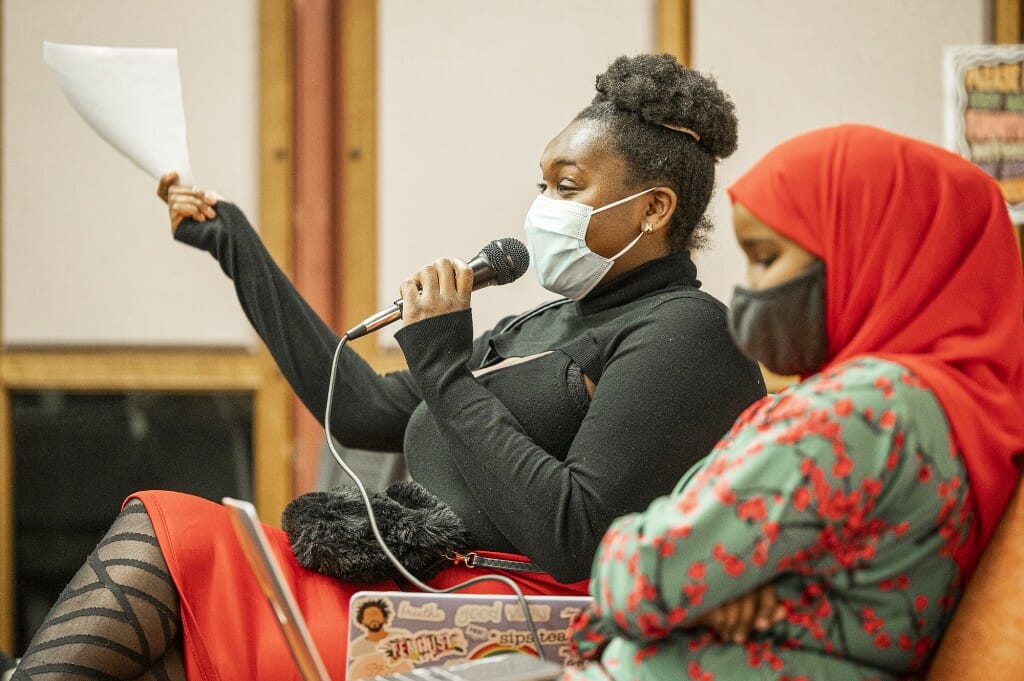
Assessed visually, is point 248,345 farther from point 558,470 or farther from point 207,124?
point 558,470

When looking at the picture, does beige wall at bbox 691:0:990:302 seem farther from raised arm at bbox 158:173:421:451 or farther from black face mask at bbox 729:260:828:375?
black face mask at bbox 729:260:828:375

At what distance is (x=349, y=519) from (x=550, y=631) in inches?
12.9

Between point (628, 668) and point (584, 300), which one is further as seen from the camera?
point (584, 300)

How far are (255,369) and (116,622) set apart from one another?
4.26 ft

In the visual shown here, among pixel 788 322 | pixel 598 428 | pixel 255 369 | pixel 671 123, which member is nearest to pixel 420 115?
pixel 255 369

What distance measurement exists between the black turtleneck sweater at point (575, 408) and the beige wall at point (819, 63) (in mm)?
938

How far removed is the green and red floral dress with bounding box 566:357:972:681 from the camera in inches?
32.7

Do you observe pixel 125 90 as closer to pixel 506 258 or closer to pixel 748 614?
pixel 506 258

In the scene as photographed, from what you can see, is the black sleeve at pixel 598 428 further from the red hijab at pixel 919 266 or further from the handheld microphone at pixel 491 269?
the red hijab at pixel 919 266

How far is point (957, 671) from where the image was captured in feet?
2.96

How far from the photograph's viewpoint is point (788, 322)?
3.12ft

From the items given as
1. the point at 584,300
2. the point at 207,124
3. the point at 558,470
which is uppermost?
the point at 207,124

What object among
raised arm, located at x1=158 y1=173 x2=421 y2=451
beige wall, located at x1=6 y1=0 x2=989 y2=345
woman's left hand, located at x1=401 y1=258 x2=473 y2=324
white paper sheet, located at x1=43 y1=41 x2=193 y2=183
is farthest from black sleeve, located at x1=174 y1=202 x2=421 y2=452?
beige wall, located at x1=6 y1=0 x2=989 y2=345

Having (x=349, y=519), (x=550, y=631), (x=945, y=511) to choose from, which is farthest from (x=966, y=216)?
(x=349, y=519)
